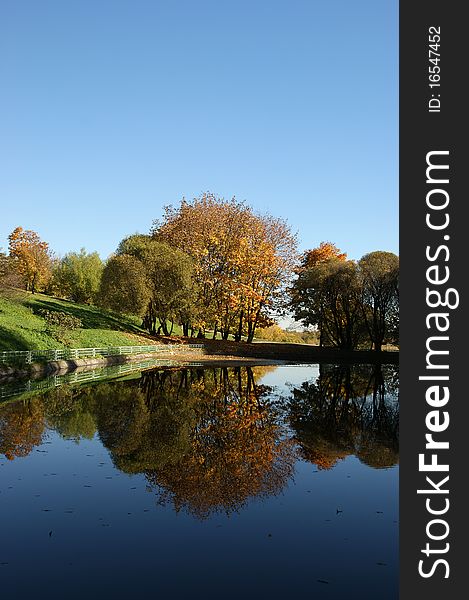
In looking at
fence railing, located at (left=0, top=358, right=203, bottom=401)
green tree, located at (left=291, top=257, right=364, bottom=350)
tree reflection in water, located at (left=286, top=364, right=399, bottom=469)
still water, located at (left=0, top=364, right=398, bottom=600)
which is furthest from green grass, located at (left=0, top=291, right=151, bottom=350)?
green tree, located at (left=291, top=257, right=364, bottom=350)

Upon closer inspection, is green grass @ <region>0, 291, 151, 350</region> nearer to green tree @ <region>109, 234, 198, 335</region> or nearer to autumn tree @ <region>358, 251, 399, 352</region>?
green tree @ <region>109, 234, 198, 335</region>

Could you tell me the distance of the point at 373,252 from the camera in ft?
195

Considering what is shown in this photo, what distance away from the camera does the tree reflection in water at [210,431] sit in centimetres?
1080

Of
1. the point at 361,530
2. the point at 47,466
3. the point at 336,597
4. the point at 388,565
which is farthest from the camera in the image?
the point at 47,466

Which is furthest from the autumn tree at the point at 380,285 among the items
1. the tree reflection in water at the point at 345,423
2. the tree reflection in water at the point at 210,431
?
the tree reflection in water at the point at 210,431

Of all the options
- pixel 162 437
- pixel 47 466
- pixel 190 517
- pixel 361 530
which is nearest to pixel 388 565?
pixel 361 530

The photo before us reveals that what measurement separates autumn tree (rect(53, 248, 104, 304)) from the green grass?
68.6 feet

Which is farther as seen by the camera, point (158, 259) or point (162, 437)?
point (158, 259)

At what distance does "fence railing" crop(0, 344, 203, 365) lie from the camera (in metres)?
29.9

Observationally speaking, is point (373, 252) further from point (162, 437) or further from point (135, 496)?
point (135, 496)

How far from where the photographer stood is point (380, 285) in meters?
57.6

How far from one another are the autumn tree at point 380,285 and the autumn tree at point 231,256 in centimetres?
954

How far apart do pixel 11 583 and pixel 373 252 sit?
56255 mm

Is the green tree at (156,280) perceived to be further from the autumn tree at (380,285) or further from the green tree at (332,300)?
the autumn tree at (380,285)
